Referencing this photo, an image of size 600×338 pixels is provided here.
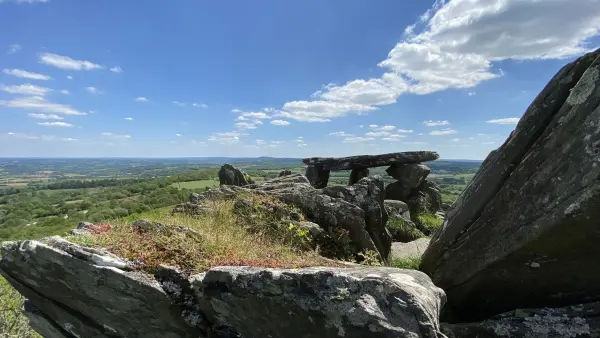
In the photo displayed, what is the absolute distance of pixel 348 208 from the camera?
36.8ft

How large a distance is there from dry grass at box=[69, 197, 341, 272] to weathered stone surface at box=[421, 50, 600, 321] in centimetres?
355

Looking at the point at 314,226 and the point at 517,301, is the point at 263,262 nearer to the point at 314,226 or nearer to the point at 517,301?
the point at 314,226

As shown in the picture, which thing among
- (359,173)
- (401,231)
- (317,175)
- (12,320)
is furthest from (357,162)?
(12,320)

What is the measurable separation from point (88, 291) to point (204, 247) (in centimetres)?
255

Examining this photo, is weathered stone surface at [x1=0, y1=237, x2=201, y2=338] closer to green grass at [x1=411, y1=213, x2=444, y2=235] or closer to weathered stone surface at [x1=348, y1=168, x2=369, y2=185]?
green grass at [x1=411, y1=213, x2=444, y2=235]

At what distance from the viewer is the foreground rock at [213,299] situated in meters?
5.21

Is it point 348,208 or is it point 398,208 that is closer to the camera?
point 348,208

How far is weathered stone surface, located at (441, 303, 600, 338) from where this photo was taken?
6715 millimetres

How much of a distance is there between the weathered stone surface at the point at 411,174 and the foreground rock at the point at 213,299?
21977 mm

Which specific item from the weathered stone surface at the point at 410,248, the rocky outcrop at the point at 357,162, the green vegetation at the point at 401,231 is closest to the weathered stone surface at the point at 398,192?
Answer: the rocky outcrop at the point at 357,162

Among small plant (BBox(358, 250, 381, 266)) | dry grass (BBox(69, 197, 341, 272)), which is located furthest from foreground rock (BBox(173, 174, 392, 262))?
dry grass (BBox(69, 197, 341, 272))

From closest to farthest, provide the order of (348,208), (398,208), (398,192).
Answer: (348,208), (398,208), (398,192)

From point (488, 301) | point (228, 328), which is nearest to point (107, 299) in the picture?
point (228, 328)

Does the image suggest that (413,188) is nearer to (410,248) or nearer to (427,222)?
(427,222)
